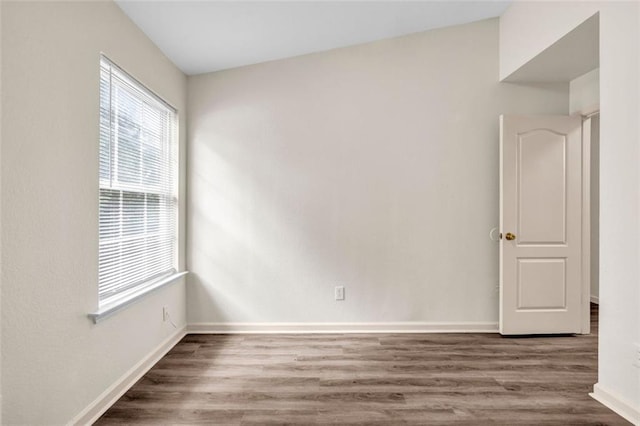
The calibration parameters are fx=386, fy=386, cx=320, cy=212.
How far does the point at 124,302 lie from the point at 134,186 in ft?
2.71

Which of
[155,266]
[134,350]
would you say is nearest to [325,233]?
[155,266]

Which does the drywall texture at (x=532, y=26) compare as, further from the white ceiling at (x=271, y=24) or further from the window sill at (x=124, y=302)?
the window sill at (x=124, y=302)

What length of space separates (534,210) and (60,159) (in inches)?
142

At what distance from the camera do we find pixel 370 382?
2590 millimetres

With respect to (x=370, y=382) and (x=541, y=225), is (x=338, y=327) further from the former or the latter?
(x=541, y=225)

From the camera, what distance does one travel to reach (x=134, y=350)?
2.64 m

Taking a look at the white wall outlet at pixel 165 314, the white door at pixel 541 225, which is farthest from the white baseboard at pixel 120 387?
the white door at pixel 541 225

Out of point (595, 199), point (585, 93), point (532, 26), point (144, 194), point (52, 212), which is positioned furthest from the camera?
point (595, 199)

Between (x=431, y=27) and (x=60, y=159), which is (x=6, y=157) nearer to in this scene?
(x=60, y=159)

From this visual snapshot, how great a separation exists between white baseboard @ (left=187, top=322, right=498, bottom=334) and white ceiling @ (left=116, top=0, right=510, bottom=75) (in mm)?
2424
